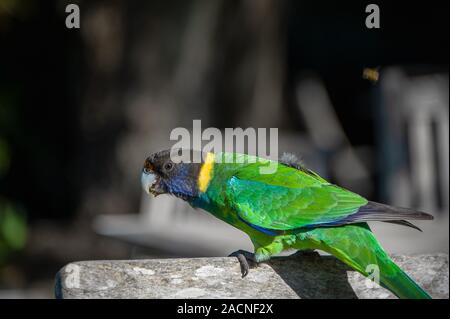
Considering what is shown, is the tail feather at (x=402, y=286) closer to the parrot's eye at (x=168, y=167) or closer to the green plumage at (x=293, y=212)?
the green plumage at (x=293, y=212)

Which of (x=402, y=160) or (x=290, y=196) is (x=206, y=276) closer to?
(x=290, y=196)

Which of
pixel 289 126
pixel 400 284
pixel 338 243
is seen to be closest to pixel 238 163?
pixel 338 243

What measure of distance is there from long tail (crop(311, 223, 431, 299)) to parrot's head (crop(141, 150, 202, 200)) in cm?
74

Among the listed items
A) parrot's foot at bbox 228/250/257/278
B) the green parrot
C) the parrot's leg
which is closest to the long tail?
the green parrot

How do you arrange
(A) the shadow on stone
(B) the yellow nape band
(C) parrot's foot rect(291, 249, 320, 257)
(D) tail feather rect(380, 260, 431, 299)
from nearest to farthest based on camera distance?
(D) tail feather rect(380, 260, 431, 299) < (A) the shadow on stone < (C) parrot's foot rect(291, 249, 320, 257) < (B) the yellow nape band

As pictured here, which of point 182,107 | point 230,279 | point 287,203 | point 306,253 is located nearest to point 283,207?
point 287,203

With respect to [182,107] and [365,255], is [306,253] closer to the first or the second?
[365,255]

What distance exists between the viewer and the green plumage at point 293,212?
3.10 meters

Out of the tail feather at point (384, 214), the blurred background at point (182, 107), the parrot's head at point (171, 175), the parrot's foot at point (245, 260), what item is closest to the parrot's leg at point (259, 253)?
the parrot's foot at point (245, 260)

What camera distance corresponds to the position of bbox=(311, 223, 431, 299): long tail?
9.38ft

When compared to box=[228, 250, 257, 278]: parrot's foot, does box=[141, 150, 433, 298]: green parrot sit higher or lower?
higher

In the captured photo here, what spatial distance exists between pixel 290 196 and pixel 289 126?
6.51 m

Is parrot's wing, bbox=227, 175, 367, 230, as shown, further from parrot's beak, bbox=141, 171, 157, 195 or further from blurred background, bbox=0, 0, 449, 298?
blurred background, bbox=0, 0, 449, 298

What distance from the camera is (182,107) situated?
830 cm
